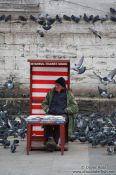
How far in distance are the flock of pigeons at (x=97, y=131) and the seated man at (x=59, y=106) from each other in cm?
72

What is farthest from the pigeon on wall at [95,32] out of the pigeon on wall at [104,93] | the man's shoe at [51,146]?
the man's shoe at [51,146]

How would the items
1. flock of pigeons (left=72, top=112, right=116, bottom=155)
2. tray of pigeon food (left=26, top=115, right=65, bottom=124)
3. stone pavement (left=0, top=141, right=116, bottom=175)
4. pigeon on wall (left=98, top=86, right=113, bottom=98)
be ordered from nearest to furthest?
stone pavement (left=0, top=141, right=116, bottom=175)
tray of pigeon food (left=26, top=115, right=65, bottom=124)
flock of pigeons (left=72, top=112, right=116, bottom=155)
pigeon on wall (left=98, top=86, right=113, bottom=98)

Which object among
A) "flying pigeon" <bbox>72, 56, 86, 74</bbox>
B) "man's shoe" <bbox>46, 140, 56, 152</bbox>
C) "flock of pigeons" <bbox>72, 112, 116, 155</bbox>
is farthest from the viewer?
"flying pigeon" <bbox>72, 56, 86, 74</bbox>

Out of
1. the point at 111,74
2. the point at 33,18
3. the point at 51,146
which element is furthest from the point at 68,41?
the point at 51,146

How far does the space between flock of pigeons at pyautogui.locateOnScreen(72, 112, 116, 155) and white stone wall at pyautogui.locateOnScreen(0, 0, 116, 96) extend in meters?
2.76

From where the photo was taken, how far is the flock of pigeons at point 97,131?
40.9ft

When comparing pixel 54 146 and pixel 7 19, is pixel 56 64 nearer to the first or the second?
pixel 54 146

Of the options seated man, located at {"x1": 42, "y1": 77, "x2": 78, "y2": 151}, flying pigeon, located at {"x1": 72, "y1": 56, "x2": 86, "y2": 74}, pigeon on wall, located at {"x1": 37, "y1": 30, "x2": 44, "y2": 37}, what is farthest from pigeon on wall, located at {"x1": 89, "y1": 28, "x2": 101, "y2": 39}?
seated man, located at {"x1": 42, "y1": 77, "x2": 78, "y2": 151}

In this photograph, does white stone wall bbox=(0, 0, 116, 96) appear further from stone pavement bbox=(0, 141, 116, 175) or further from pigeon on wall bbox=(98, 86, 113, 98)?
stone pavement bbox=(0, 141, 116, 175)

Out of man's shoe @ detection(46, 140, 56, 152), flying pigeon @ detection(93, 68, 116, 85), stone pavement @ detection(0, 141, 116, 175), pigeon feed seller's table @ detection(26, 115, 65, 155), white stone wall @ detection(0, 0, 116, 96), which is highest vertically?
white stone wall @ detection(0, 0, 116, 96)

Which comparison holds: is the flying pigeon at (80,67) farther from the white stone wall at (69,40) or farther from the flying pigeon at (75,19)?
the flying pigeon at (75,19)

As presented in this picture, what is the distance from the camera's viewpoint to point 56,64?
12766 mm

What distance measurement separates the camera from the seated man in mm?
12234

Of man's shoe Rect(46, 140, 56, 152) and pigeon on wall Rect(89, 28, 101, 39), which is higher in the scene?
pigeon on wall Rect(89, 28, 101, 39)
